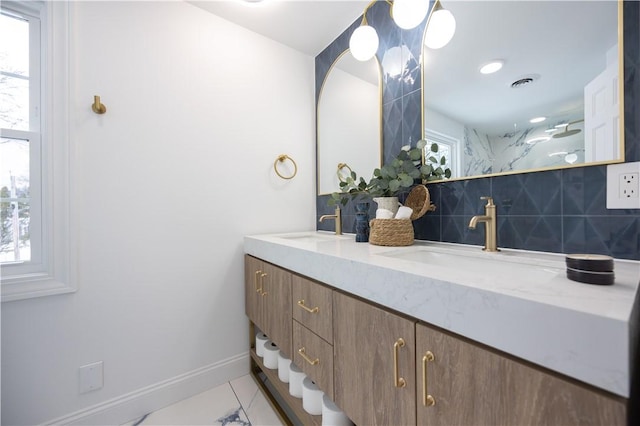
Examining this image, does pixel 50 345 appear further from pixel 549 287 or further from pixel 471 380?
pixel 549 287

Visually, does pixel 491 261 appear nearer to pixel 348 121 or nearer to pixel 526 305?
pixel 526 305

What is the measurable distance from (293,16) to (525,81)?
1.37 m

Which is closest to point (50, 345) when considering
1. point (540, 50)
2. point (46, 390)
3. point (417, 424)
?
point (46, 390)

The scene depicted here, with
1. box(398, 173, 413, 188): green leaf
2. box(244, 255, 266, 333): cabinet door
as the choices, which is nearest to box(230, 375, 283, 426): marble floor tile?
box(244, 255, 266, 333): cabinet door

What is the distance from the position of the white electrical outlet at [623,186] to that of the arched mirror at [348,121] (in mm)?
964

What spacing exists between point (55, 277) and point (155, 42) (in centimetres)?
129

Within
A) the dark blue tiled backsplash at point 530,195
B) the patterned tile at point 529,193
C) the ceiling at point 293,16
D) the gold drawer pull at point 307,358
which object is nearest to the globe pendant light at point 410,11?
the dark blue tiled backsplash at point 530,195

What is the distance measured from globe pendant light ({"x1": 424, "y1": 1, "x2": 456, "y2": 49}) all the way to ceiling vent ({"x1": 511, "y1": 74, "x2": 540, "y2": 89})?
1.18ft

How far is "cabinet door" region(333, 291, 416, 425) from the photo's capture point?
665mm

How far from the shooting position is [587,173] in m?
0.83

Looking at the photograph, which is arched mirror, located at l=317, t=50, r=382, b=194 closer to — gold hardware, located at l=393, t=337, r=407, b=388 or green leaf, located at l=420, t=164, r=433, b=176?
green leaf, located at l=420, t=164, r=433, b=176

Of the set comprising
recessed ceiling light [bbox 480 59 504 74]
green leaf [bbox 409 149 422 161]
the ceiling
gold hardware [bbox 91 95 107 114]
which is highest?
the ceiling

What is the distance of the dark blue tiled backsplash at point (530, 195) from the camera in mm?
766

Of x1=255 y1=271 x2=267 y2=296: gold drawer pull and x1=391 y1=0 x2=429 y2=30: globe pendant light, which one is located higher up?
x1=391 y1=0 x2=429 y2=30: globe pendant light
